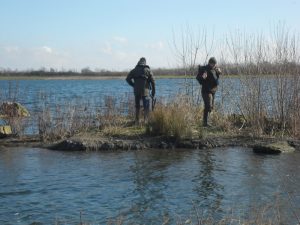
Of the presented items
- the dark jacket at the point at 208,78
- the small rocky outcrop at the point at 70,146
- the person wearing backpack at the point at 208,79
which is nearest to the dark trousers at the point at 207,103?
the person wearing backpack at the point at 208,79

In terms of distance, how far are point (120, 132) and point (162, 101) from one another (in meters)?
2.50

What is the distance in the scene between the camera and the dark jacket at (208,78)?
16078 mm

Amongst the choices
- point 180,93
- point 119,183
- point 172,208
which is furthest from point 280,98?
point 172,208

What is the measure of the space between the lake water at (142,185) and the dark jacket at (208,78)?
2557 millimetres

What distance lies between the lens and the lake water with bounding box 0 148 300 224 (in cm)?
839

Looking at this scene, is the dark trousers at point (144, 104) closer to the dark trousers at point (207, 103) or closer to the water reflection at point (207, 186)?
the dark trousers at point (207, 103)

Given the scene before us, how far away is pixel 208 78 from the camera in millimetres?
16156

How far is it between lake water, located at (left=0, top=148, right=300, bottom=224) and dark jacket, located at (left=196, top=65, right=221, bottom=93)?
2.56 meters

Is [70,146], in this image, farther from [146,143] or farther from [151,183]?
[151,183]

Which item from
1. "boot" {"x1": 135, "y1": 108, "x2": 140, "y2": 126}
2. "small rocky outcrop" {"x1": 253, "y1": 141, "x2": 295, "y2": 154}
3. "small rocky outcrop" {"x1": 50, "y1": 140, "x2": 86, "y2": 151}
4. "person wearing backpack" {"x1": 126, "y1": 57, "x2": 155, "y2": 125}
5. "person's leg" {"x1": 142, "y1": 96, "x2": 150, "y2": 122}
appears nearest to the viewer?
"small rocky outcrop" {"x1": 253, "y1": 141, "x2": 295, "y2": 154}

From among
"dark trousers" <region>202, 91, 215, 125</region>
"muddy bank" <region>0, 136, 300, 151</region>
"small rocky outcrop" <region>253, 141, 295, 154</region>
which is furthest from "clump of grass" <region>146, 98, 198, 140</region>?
"small rocky outcrop" <region>253, 141, 295, 154</region>

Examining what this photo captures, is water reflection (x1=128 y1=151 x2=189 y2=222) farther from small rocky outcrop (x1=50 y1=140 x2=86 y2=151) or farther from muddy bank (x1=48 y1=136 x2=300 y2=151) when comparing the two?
small rocky outcrop (x1=50 y1=140 x2=86 y2=151)

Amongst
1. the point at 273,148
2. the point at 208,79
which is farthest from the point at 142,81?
the point at 273,148

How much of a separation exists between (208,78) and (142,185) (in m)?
6.60
